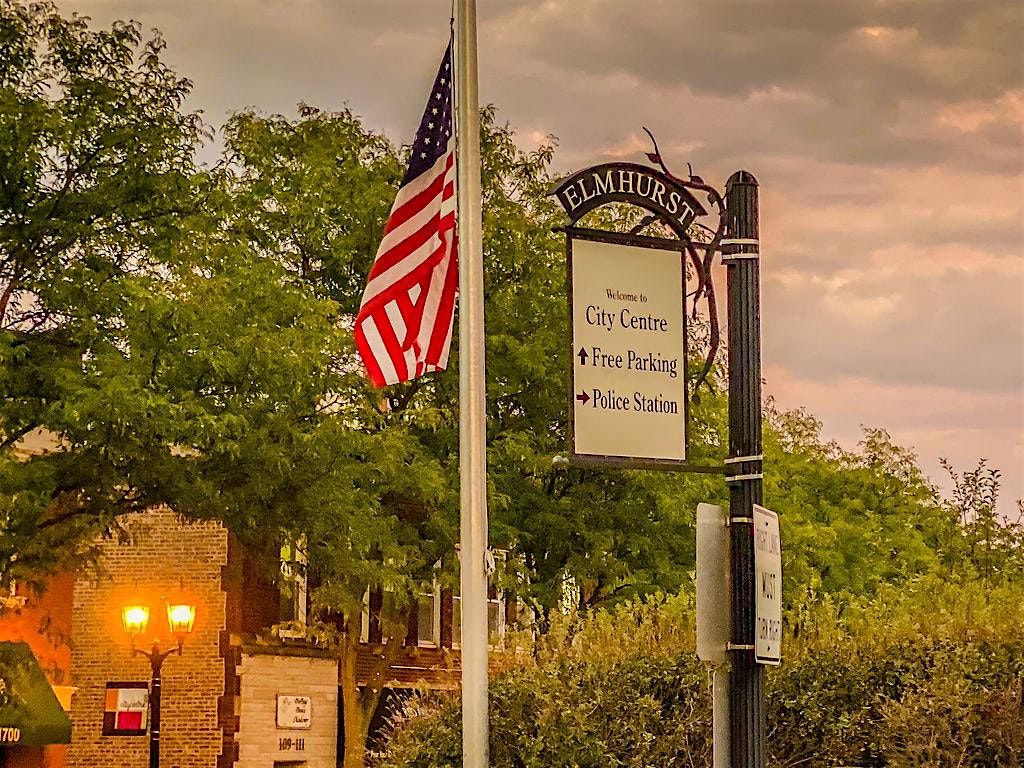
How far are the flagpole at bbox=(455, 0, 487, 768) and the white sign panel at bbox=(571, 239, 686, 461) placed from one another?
7.30ft

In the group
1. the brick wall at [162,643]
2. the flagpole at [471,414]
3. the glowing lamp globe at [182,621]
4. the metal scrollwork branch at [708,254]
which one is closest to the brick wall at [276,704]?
the brick wall at [162,643]

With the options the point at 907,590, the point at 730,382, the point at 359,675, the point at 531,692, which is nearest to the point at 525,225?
the point at 359,675

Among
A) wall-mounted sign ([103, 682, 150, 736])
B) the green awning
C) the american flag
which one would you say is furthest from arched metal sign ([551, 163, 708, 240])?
wall-mounted sign ([103, 682, 150, 736])

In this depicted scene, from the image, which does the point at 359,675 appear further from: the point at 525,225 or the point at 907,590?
the point at 907,590

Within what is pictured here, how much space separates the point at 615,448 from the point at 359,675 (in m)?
31.5

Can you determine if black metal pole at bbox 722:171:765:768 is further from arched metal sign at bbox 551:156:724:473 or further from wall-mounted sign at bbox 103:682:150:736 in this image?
wall-mounted sign at bbox 103:682:150:736

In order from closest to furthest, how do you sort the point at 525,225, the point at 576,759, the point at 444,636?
the point at 576,759 < the point at 525,225 < the point at 444,636

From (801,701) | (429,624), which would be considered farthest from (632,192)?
(429,624)

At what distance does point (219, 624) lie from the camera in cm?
3619

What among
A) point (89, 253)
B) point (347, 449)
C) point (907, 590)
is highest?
point (89, 253)

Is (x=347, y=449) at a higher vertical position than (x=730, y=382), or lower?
higher

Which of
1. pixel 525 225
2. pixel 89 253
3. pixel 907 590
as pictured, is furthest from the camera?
pixel 525 225

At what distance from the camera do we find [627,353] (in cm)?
878

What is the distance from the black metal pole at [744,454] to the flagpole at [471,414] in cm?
259
